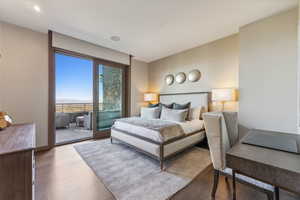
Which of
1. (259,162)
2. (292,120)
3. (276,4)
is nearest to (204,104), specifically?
(292,120)

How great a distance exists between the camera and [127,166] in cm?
224

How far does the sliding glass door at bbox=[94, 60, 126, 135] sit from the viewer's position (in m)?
3.91

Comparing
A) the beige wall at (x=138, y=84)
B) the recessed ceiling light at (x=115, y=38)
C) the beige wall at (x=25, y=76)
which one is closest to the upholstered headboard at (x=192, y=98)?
the beige wall at (x=138, y=84)

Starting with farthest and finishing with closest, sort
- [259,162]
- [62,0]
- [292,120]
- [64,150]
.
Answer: [64,150] < [292,120] < [62,0] < [259,162]

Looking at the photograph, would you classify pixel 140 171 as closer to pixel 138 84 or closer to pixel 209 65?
pixel 209 65

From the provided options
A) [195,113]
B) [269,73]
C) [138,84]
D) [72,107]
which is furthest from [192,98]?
[72,107]

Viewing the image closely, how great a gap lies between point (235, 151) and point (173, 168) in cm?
144

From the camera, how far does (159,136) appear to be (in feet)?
7.06

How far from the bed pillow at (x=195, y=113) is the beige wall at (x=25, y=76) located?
359 centimetres

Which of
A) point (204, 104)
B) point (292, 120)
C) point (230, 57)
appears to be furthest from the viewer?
point (204, 104)

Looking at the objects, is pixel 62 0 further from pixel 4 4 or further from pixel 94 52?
pixel 94 52

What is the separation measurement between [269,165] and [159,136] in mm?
1498

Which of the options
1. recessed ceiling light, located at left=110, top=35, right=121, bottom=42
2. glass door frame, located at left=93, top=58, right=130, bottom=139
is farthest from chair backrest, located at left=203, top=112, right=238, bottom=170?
glass door frame, located at left=93, top=58, right=130, bottom=139

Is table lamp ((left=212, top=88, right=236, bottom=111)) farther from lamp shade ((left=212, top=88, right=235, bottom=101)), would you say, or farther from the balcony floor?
the balcony floor
